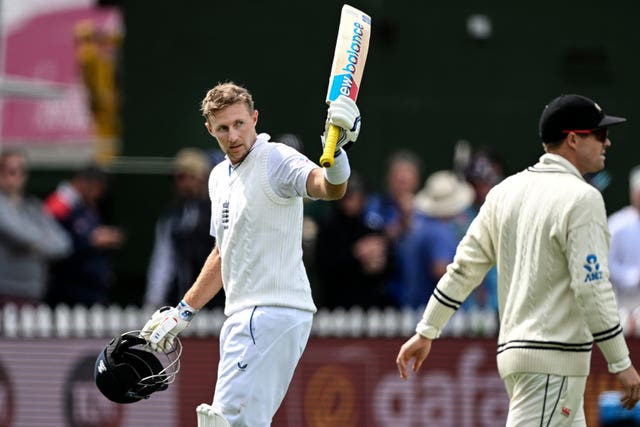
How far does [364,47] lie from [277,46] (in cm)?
646

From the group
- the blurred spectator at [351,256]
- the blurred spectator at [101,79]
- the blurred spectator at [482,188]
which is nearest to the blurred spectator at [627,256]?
the blurred spectator at [482,188]

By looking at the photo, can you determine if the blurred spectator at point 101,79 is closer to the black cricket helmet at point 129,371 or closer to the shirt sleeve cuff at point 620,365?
the black cricket helmet at point 129,371

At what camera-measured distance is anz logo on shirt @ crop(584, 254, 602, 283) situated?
617cm

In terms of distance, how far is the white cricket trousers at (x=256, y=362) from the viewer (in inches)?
257

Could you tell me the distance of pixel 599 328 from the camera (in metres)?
6.18

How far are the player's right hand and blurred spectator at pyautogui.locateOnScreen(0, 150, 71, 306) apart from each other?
5005 mm

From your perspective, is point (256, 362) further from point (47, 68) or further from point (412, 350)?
point (47, 68)

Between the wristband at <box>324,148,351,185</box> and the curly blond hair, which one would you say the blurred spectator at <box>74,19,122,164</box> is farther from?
the wristband at <box>324,148,351,185</box>

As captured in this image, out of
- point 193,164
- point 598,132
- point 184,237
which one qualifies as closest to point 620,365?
point 598,132

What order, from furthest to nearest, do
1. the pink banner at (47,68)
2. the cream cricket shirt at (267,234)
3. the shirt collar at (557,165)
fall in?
the pink banner at (47,68) < the cream cricket shirt at (267,234) < the shirt collar at (557,165)

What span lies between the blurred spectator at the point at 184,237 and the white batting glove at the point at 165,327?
4720 millimetres

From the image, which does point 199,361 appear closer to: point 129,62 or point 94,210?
point 94,210

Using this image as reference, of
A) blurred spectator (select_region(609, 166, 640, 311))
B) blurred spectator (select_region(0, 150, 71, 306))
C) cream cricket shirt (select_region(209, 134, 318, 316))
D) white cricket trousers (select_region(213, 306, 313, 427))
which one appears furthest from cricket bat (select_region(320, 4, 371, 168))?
blurred spectator (select_region(0, 150, 71, 306))

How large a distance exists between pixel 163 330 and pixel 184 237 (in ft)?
16.7
